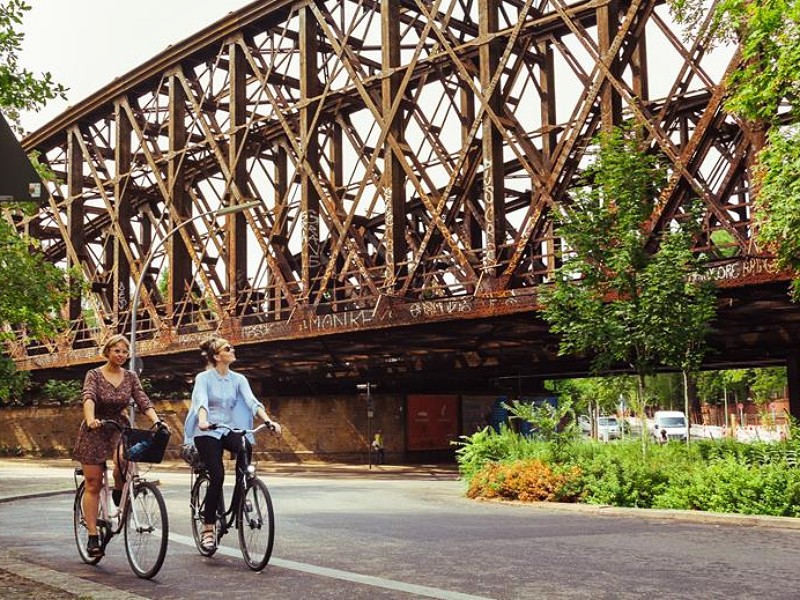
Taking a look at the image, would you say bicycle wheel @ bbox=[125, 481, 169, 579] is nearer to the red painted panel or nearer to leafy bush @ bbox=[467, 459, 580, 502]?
leafy bush @ bbox=[467, 459, 580, 502]

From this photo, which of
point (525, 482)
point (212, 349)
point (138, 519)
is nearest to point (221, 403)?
point (212, 349)

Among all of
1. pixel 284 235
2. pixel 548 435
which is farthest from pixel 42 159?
pixel 548 435

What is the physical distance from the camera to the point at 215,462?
8125 mm

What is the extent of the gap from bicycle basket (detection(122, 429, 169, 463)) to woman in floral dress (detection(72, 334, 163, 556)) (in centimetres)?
20

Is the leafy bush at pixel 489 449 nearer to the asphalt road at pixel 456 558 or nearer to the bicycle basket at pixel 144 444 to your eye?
the asphalt road at pixel 456 558

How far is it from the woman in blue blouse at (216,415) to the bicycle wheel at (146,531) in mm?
532

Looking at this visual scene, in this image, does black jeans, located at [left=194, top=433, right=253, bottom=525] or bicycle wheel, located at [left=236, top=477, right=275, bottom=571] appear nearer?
bicycle wheel, located at [left=236, top=477, right=275, bottom=571]

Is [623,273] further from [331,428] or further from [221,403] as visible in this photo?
[331,428]

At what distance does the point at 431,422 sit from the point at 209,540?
30833mm

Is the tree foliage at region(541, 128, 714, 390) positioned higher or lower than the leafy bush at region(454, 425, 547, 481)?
higher

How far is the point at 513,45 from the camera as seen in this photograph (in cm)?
2431

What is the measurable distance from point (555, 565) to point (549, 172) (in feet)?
52.6

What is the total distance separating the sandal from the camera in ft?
27.6

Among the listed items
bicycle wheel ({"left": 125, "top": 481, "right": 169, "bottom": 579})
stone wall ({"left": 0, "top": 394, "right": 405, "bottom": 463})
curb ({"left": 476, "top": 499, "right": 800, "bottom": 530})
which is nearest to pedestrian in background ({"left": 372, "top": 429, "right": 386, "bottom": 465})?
stone wall ({"left": 0, "top": 394, "right": 405, "bottom": 463})
